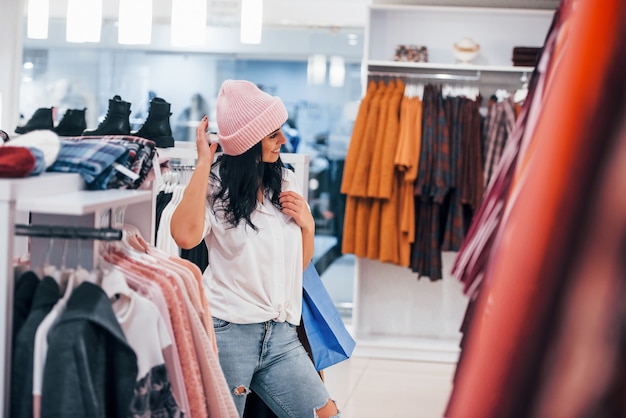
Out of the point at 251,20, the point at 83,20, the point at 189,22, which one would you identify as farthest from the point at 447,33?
the point at 83,20

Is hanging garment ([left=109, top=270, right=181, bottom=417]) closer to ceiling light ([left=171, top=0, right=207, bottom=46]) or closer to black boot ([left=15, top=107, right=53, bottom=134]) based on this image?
black boot ([left=15, top=107, right=53, bottom=134])

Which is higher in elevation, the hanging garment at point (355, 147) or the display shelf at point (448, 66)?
the display shelf at point (448, 66)

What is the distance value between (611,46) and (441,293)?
5.43m

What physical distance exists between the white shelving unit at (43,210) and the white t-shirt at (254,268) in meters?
0.72

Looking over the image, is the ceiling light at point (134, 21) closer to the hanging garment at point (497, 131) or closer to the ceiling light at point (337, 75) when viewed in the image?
the ceiling light at point (337, 75)

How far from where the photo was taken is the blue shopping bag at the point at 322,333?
2590 millimetres

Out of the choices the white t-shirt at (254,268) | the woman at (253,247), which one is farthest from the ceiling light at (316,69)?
the white t-shirt at (254,268)

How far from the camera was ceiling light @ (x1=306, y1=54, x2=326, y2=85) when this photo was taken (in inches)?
244

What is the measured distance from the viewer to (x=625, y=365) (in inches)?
16.1

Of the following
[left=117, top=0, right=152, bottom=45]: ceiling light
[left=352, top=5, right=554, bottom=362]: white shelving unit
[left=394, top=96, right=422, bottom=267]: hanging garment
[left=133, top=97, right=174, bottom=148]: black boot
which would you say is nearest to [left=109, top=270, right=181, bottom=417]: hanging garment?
[left=133, top=97, right=174, bottom=148]: black boot

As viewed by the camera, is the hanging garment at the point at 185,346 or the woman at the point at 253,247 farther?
the woman at the point at 253,247

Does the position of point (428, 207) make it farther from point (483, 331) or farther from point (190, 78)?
point (483, 331)

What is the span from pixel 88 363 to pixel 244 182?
1.25 m

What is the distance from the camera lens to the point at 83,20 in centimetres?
475
